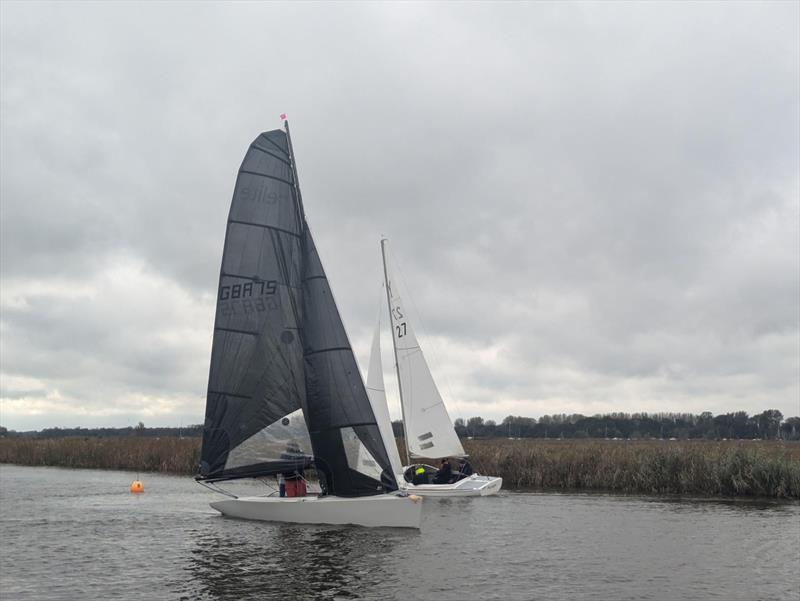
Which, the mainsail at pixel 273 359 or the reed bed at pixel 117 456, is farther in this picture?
the reed bed at pixel 117 456

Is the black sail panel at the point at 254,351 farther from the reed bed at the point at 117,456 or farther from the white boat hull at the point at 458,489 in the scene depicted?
the reed bed at the point at 117,456

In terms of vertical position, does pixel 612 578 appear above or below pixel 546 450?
below

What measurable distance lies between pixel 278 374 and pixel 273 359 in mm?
499

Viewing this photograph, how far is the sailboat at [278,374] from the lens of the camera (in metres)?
22.9

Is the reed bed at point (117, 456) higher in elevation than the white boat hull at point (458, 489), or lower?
higher

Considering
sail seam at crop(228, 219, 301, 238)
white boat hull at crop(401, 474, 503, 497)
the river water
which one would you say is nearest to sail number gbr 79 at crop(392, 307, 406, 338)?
white boat hull at crop(401, 474, 503, 497)

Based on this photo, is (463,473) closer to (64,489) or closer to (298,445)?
(298,445)

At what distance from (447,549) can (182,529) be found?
28.6 feet

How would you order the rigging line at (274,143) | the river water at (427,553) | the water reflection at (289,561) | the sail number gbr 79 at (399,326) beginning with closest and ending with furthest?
the water reflection at (289,561)
the river water at (427,553)
the rigging line at (274,143)
the sail number gbr 79 at (399,326)

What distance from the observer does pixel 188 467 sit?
4569 cm

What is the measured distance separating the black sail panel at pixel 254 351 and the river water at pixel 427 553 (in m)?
2.36

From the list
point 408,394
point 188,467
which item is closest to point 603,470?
point 408,394

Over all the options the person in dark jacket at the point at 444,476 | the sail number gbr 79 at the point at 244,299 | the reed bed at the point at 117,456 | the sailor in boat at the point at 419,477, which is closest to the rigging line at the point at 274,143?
the sail number gbr 79 at the point at 244,299

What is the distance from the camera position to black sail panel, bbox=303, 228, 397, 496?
2267 centimetres
